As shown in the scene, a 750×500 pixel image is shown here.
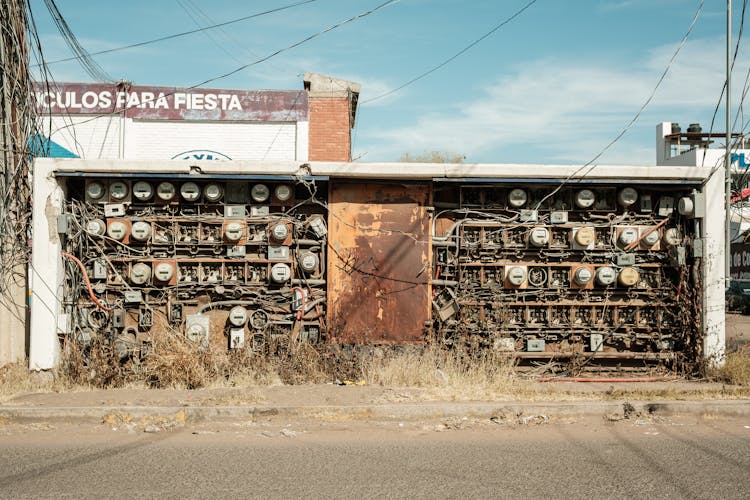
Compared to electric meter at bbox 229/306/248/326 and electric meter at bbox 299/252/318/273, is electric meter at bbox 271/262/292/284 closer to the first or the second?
electric meter at bbox 299/252/318/273

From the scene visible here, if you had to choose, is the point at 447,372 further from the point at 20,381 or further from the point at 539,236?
the point at 20,381

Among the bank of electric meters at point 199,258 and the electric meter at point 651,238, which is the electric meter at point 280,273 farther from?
the electric meter at point 651,238

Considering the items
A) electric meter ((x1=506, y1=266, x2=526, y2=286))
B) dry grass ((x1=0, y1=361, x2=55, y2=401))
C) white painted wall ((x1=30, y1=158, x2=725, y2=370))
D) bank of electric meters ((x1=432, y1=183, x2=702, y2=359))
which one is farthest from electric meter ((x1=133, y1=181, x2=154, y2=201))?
electric meter ((x1=506, y1=266, x2=526, y2=286))

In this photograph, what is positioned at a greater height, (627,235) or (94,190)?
(94,190)

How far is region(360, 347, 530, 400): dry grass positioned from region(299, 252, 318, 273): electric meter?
1515 mm

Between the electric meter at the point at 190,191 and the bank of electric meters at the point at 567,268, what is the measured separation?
351 cm

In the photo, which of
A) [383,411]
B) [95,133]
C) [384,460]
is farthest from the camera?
[95,133]

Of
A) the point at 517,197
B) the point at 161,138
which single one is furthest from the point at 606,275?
the point at 161,138

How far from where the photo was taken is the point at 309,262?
1062 cm

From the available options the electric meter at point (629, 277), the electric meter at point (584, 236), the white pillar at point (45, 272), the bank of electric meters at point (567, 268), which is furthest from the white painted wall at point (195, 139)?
the electric meter at point (629, 277)

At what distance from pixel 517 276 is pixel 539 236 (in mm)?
672

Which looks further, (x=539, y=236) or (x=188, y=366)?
(x=539, y=236)

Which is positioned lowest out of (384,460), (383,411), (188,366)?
(384,460)

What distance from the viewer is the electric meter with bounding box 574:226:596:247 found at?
10.8 metres
